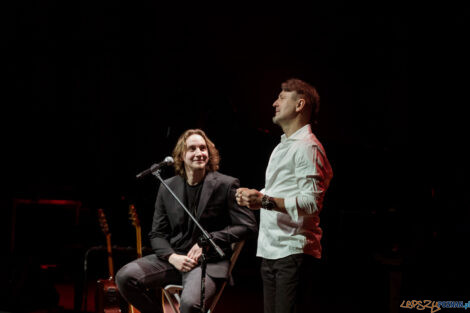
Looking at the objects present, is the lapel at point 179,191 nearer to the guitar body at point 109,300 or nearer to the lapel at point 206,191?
the lapel at point 206,191

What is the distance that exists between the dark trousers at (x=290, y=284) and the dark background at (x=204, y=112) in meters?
2.05

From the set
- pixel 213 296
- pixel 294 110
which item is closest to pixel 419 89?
pixel 294 110

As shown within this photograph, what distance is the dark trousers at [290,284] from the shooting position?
193cm

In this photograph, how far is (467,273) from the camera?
275 centimetres

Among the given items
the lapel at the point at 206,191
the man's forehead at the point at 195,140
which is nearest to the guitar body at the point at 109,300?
the lapel at the point at 206,191

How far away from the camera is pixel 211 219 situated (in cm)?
285

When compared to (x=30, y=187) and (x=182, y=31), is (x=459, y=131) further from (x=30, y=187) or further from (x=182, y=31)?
(x=30, y=187)

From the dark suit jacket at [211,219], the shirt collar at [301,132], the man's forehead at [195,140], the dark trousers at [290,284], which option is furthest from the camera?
the man's forehead at [195,140]

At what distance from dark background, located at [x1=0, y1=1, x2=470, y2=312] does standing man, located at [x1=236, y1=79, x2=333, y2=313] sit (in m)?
2.05

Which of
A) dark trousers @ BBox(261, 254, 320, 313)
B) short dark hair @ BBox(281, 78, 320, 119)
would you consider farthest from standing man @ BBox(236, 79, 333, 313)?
short dark hair @ BBox(281, 78, 320, 119)

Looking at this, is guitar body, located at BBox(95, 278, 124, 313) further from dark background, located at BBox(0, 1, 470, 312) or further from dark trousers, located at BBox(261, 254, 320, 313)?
dark trousers, located at BBox(261, 254, 320, 313)

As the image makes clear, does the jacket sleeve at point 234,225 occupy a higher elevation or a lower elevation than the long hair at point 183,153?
lower

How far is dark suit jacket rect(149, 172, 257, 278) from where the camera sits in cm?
277

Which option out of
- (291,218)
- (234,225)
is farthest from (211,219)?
(291,218)
